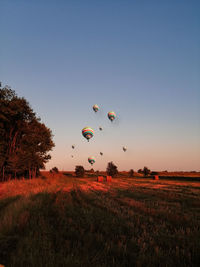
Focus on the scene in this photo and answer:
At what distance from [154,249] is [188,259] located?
29.7 inches

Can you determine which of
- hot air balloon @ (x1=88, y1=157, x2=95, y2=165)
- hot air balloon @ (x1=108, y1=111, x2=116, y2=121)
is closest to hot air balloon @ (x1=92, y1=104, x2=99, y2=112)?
hot air balloon @ (x1=108, y1=111, x2=116, y2=121)

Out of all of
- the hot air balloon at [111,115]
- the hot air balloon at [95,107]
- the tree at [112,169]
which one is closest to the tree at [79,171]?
the tree at [112,169]

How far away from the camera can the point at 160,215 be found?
683 centimetres

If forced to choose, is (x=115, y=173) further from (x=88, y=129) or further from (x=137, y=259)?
(x=137, y=259)

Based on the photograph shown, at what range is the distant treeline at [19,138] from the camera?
24.4 metres

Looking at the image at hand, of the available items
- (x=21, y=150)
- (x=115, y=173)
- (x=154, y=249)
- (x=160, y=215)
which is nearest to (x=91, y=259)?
(x=154, y=249)

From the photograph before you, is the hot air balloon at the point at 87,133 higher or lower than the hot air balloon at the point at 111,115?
lower

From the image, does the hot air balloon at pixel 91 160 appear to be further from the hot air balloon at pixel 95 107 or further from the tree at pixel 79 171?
the tree at pixel 79 171

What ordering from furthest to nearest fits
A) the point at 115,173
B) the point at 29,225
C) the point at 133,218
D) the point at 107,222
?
the point at 115,173
the point at 133,218
the point at 107,222
the point at 29,225

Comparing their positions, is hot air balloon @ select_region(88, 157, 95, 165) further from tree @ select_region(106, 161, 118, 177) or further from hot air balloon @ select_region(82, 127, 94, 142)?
tree @ select_region(106, 161, 118, 177)

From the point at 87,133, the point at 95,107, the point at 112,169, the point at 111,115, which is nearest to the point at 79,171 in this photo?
the point at 112,169

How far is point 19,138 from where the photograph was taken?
3008cm

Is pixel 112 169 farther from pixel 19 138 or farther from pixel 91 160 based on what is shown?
pixel 19 138

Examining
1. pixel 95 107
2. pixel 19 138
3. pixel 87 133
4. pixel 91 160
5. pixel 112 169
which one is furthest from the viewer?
pixel 112 169
